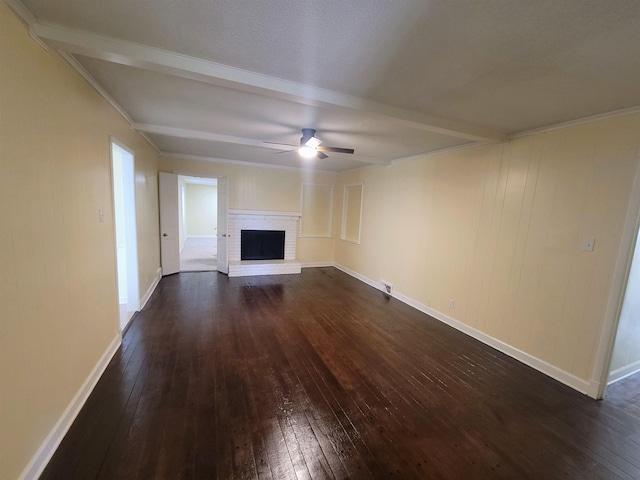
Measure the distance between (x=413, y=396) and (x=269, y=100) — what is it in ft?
9.39

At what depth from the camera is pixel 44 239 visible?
5.08 feet

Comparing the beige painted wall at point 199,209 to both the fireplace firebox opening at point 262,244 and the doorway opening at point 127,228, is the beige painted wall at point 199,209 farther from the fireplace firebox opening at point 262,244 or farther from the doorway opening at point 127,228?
the doorway opening at point 127,228

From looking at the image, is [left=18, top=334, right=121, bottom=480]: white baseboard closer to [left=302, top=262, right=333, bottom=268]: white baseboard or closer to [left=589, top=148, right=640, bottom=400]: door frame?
[left=589, top=148, right=640, bottom=400]: door frame

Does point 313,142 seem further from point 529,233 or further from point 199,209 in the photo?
point 199,209

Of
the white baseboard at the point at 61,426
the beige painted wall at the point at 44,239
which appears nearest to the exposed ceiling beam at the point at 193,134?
the beige painted wall at the point at 44,239

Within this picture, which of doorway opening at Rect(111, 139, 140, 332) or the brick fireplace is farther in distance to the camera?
the brick fireplace

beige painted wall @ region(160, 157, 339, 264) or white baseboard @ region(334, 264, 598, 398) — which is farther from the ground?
beige painted wall @ region(160, 157, 339, 264)

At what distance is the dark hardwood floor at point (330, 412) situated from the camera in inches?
63.4

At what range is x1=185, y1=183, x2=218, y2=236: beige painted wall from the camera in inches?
425

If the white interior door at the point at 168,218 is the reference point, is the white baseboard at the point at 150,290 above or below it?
below

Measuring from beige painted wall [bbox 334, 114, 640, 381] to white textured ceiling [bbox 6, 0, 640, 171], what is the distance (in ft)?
1.38

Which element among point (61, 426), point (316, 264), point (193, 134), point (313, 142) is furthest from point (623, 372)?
point (193, 134)

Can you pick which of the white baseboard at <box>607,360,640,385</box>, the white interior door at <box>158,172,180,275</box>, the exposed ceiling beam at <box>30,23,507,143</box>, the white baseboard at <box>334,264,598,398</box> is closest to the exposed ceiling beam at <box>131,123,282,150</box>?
the exposed ceiling beam at <box>30,23,507,143</box>

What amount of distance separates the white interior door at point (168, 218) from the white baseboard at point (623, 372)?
663 centimetres
